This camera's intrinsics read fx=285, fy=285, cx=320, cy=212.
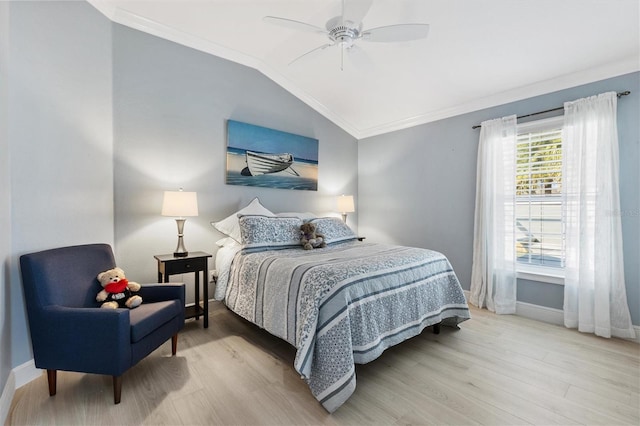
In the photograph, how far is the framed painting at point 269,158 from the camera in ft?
11.7

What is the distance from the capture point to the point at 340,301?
183 cm

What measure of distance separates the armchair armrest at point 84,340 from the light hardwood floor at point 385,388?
0.84 feet

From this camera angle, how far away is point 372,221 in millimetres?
4926

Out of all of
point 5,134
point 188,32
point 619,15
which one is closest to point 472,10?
point 619,15

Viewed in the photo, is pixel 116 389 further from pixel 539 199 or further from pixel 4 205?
pixel 539 199

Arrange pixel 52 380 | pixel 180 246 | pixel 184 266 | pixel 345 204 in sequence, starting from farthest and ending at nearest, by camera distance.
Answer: pixel 345 204, pixel 180 246, pixel 184 266, pixel 52 380

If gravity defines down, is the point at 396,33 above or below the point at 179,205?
above

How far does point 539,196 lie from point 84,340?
14.2ft

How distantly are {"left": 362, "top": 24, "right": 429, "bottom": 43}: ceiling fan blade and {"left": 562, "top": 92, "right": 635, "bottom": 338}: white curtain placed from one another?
1.99 m

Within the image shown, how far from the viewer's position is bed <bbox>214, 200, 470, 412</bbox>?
1768 millimetres

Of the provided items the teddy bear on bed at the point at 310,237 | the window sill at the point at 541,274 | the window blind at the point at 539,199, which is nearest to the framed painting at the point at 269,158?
the teddy bear on bed at the point at 310,237

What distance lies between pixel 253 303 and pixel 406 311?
1288 millimetres

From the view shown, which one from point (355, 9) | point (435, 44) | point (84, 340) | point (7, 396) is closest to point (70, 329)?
point (84, 340)

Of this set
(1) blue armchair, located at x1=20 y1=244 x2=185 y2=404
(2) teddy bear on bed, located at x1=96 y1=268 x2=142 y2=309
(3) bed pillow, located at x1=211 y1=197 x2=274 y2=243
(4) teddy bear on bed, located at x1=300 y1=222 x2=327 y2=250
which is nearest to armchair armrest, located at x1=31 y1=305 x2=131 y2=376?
(1) blue armchair, located at x1=20 y1=244 x2=185 y2=404
